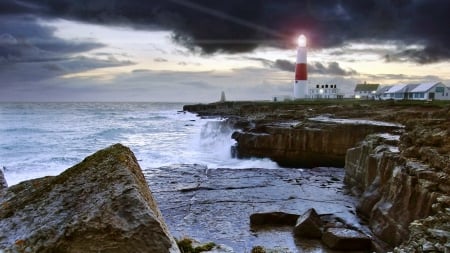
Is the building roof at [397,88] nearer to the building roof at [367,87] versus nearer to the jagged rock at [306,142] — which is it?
the building roof at [367,87]

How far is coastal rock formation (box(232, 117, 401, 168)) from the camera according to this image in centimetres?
2236

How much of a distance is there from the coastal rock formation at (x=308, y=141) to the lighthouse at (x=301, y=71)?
3683 cm

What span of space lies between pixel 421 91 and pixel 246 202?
64.2m

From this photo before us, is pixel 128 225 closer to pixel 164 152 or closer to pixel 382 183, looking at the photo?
pixel 382 183

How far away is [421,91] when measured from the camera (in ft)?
222

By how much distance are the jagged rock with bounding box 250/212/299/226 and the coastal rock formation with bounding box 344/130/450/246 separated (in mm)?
2139

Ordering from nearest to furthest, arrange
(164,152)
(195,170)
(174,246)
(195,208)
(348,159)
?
(174,246)
(195,208)
(348,159)
(195,170)
(164,152)

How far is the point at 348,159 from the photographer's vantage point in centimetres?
1652

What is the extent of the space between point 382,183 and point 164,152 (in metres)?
19.3

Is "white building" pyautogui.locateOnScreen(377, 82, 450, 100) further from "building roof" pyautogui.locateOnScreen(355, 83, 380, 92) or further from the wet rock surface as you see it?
the wet rock surface

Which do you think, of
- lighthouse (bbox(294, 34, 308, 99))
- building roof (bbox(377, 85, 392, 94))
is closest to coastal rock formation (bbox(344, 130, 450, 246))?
lighthouse (bbox(294, 34, 308, 99))

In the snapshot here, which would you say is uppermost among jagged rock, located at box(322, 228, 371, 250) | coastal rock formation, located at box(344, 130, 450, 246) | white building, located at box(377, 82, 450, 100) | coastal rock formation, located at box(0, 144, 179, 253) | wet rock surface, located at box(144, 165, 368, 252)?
white building, located at box(377, 82, 450, 100)

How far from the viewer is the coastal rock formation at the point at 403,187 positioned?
25.9ft

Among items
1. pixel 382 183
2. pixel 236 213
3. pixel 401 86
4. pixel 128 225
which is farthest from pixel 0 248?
pixel 401 86
